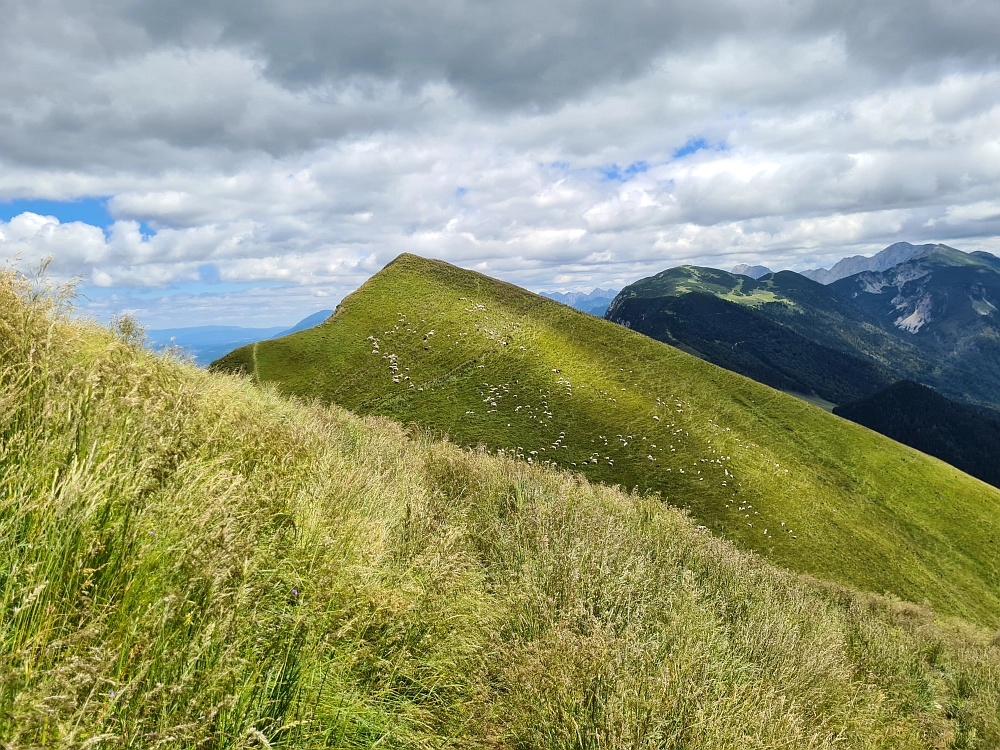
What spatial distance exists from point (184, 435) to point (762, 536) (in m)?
64.9

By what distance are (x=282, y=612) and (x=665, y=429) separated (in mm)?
72561

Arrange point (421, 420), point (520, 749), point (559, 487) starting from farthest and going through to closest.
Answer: point (421, 420)
point (559, 487)
point (520, 749)

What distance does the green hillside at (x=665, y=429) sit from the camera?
A: 6062 cm

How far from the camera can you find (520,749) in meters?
5.10

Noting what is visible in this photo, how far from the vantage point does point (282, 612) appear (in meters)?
4.46

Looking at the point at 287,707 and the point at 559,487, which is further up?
the point at 287,707

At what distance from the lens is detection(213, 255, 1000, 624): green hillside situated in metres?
60.6

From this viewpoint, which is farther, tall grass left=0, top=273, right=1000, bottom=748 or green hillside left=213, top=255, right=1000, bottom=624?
green hillside left=213, top=255, right=1000, bottom=624

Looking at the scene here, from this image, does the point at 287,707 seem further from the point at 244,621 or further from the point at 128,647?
the point at 128,647

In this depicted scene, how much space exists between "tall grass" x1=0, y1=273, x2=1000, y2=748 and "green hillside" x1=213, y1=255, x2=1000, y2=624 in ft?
168

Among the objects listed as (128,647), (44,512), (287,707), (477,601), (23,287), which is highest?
(23,287)

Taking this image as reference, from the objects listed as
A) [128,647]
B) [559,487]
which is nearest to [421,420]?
[559,487]

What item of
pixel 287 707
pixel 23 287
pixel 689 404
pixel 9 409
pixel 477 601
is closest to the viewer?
pixel 287 707

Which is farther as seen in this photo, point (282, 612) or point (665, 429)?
point (665, 429)
